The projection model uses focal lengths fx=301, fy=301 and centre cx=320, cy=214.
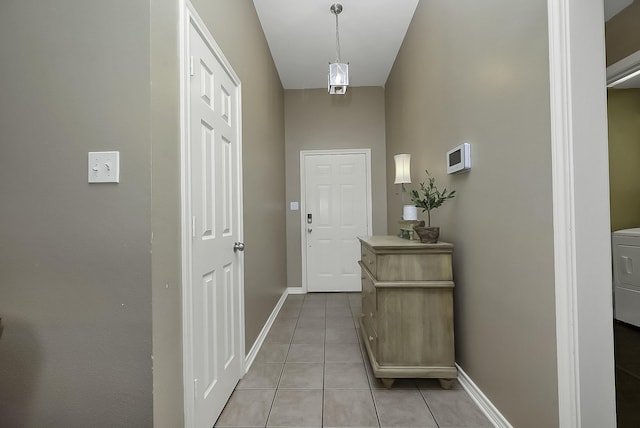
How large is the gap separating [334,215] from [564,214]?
3.37 meters

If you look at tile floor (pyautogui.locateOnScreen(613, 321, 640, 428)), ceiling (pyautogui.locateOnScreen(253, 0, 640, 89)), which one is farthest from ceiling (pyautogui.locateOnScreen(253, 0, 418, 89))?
tile floor (pyautogui.locateOnScreen(613, 321, 640, 428))

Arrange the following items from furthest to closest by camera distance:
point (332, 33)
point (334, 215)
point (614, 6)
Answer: point (334, 215) < point (332, 33) < point (614, 6)

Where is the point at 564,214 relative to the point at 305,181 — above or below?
below

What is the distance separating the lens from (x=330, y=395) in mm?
1787

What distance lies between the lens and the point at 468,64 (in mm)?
1776

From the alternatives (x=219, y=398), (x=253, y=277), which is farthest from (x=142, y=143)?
(x=253, y=277)

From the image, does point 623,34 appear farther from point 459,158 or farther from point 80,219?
point 80,219

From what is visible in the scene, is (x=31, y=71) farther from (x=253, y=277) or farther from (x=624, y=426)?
(x=624, y=426)

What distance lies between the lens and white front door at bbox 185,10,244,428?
134 centimetres

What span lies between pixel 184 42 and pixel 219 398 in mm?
1743

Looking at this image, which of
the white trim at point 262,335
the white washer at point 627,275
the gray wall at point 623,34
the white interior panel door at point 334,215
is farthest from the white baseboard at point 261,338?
the gray wall at point 623,34

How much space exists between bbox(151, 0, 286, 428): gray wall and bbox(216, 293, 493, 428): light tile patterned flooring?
33 cm

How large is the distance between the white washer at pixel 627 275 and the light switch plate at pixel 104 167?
146 inches

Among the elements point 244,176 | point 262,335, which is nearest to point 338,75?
point 244,176
